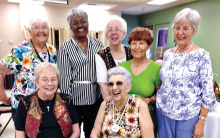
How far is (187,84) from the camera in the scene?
147 centimetres

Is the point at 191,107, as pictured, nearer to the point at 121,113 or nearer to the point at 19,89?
the point at 121,113

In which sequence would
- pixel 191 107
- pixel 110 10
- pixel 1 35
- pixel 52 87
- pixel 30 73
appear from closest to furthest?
pixel 191 107 < pixel 52 87 < pixel 30 73 < pixel 1 35 < pixel 110 10

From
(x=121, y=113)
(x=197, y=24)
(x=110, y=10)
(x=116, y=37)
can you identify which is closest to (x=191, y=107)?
(x=121, y=113)

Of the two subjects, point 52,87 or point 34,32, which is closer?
point 52,87

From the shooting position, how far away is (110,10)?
Answer: 818cm

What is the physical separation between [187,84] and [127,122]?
1.86 ft

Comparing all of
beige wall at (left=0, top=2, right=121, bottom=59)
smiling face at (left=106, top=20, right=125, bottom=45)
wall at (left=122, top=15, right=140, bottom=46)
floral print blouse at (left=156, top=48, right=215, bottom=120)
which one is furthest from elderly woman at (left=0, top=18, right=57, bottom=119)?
wall at (left=122, top=15, right=140, bottom=46)

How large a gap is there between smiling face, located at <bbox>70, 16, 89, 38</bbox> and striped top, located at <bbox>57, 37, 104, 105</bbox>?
0.08m

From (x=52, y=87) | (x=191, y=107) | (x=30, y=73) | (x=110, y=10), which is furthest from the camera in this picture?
(x=110, y=10)

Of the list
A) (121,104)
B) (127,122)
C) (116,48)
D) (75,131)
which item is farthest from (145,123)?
(116,48)

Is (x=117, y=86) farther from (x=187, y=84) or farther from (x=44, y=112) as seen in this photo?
(x=44, y=112)

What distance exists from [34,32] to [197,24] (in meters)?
1.47

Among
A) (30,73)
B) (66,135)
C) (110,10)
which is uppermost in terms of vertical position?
(110,10)

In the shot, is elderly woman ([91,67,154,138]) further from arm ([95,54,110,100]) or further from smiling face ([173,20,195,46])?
smiling face ([173,20,195,46])
